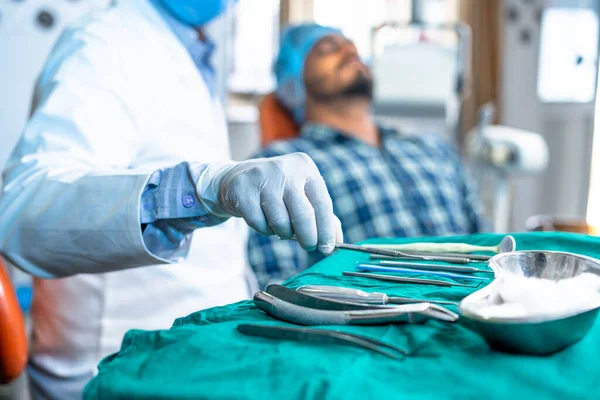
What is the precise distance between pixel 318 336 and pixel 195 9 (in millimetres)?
919

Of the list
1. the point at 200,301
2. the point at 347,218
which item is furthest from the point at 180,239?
the point at 347,218

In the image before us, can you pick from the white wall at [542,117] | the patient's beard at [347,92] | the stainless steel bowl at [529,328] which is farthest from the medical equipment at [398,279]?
the white wall at [542,117]

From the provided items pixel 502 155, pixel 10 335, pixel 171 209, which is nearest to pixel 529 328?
pixel 171 209

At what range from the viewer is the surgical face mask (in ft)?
3.98

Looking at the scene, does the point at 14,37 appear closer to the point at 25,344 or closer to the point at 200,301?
the point at 200,301

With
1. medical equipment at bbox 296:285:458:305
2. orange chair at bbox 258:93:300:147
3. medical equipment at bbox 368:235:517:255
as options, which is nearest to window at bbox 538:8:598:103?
orange chair at bbox 258:93:300:147

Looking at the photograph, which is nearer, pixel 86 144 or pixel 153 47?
pixel 86 144

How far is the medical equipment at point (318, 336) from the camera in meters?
0.44

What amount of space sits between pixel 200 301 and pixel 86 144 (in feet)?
1.18

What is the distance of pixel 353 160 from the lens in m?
1.84

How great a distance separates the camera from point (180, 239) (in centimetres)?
81

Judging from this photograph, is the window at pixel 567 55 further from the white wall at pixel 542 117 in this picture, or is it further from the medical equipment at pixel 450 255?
the medical equipment at pixel 450 255

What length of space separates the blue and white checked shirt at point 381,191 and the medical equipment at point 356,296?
1011mm

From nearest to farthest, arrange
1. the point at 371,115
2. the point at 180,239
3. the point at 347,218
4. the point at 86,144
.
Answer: the point at 180,239 < the point at 86,144 < the point at 347,218 < the point at 371,115
